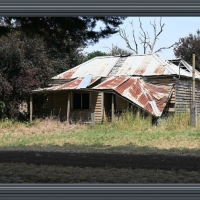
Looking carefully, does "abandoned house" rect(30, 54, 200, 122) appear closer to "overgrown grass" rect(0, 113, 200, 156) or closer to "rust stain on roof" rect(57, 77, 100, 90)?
"rust stain on roof" rect(57, 77, 100, 90)

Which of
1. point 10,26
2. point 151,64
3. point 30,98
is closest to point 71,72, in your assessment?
point 30,98

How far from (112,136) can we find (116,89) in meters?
4.25

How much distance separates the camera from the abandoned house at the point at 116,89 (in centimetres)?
1816

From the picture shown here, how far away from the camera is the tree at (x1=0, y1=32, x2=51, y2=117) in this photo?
17.8 m

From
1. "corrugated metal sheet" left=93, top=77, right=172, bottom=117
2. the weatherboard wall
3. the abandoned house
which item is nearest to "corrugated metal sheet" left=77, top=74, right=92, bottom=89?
the abandoned house

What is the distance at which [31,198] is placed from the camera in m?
4.07

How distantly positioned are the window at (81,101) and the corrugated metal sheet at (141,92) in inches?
48.6

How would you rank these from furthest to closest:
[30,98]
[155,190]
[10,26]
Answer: [30,98]
[10,26]
[155,190]

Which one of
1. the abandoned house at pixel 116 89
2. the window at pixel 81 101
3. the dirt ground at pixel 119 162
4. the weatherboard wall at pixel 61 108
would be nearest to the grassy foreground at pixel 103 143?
the dirt ground at pixel 119 162

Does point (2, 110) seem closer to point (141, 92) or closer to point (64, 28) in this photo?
point (141, 92)
